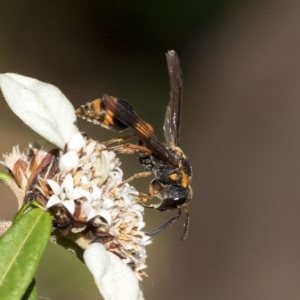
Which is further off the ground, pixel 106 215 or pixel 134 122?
pixel 134 122

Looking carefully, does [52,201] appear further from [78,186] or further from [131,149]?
[131,149]

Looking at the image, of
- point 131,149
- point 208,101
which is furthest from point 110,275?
point 208,101

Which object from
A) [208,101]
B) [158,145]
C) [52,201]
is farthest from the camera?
[208,101]

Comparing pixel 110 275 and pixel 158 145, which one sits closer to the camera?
pixel 110 275

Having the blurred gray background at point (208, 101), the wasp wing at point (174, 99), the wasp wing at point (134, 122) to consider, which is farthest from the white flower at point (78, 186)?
the blurred gray background at point (208, 101)

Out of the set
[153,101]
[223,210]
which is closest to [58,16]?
[153,101]

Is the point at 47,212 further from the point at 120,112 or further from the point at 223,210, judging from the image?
the point at 223,210

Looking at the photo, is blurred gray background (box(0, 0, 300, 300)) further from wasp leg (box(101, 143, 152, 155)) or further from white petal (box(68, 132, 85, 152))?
white petal (box(68, 132, 85, 152))
